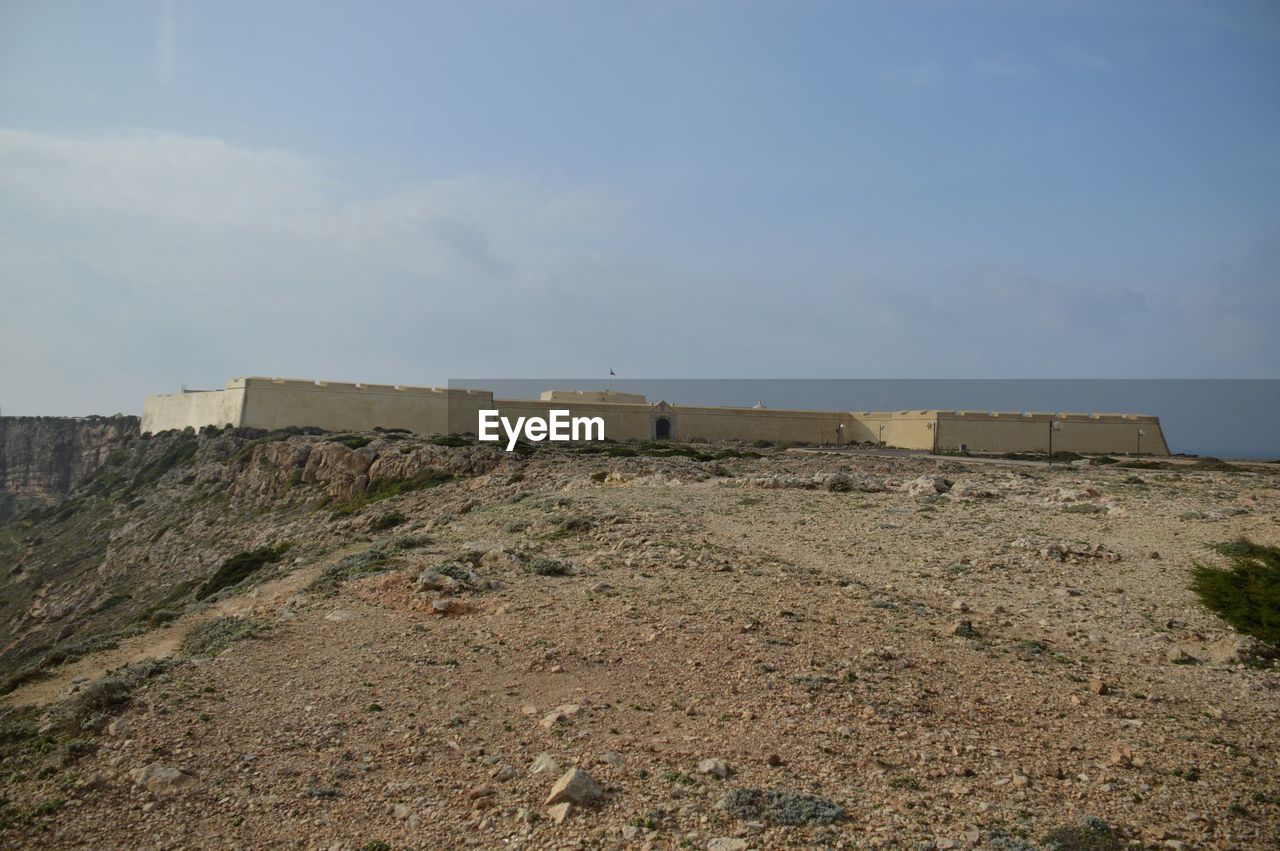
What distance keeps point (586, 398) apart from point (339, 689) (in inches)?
1546

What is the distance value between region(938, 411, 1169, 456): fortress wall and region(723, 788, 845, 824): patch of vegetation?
139 feet

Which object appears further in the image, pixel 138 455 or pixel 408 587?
pixel 138 455

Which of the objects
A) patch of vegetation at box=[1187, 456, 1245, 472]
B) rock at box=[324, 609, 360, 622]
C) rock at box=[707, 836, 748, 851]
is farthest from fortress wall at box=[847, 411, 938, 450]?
rock at box=[707, 836, 748, 851]

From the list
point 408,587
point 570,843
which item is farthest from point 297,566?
point 570,843

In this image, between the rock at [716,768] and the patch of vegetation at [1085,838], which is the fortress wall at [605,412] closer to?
the rock at [716,768]

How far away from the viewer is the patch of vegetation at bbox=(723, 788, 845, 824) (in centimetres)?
459

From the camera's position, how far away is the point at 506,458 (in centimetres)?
2453

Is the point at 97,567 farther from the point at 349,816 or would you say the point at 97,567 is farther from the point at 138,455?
the point at 349,816

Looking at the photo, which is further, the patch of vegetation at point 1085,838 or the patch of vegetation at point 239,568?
the patch of vegetation at point 239,568

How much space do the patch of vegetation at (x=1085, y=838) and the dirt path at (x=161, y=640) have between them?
927cm

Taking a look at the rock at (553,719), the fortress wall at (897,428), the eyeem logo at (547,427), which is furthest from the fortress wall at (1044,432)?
the rock at (553,719)

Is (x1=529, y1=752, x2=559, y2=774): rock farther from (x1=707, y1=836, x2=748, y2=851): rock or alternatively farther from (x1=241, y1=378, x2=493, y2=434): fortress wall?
(x1=241, y1=378, x2=493, y2=434): fortress wall

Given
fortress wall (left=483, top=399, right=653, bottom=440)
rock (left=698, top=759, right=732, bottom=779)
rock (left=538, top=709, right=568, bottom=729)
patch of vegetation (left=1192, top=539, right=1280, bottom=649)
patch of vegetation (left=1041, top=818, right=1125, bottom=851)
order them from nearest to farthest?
patch of vegetation (left=1041, top=818, right=1125, bottom=851), rock (left=698, top=759, right=732, bottom=779), rock (left=538, top=709, right=568, bottom=729), patch of vegetation (left=1192, top=539, right=1280, bottom=649), fortress wall (left=483, top=399, right=653, bottom=440)

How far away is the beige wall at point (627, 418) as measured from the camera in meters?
37.5
